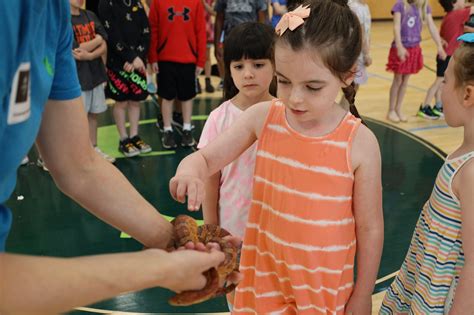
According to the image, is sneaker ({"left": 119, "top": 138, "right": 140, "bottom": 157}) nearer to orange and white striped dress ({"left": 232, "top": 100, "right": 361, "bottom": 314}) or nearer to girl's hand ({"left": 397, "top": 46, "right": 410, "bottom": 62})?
girl's hand ({"left": 397, "top": 46, "right": 410, "bottom": 62})

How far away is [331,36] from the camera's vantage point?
153 cm

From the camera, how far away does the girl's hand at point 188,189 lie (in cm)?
140

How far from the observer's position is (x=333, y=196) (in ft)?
5.19

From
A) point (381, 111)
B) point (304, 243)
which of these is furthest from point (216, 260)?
point (381, 111)

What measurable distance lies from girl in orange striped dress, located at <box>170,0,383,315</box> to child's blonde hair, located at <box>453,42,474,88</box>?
30 cm

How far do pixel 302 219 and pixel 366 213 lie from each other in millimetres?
185

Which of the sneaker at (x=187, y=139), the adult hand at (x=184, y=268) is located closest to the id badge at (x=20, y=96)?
the adult hand at (x=184, y=268)

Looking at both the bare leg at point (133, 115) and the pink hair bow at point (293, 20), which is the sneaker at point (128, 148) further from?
the pink hair bow at point (293, 20)

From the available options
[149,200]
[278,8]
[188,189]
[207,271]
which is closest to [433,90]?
[278,8]

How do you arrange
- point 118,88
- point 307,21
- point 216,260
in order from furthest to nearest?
point 118,88
point 307,21
point 216,260

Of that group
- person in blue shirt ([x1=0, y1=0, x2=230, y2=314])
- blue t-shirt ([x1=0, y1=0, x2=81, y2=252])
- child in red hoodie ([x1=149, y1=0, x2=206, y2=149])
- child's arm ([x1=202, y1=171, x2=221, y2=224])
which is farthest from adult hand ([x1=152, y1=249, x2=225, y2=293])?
child in red hoodie ([x1=149, y1=0, x2=206, y2=149])

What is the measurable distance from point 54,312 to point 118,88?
4159mm

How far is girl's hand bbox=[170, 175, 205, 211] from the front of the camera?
1.40 m

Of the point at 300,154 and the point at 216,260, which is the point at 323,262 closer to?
the point at 300,154
